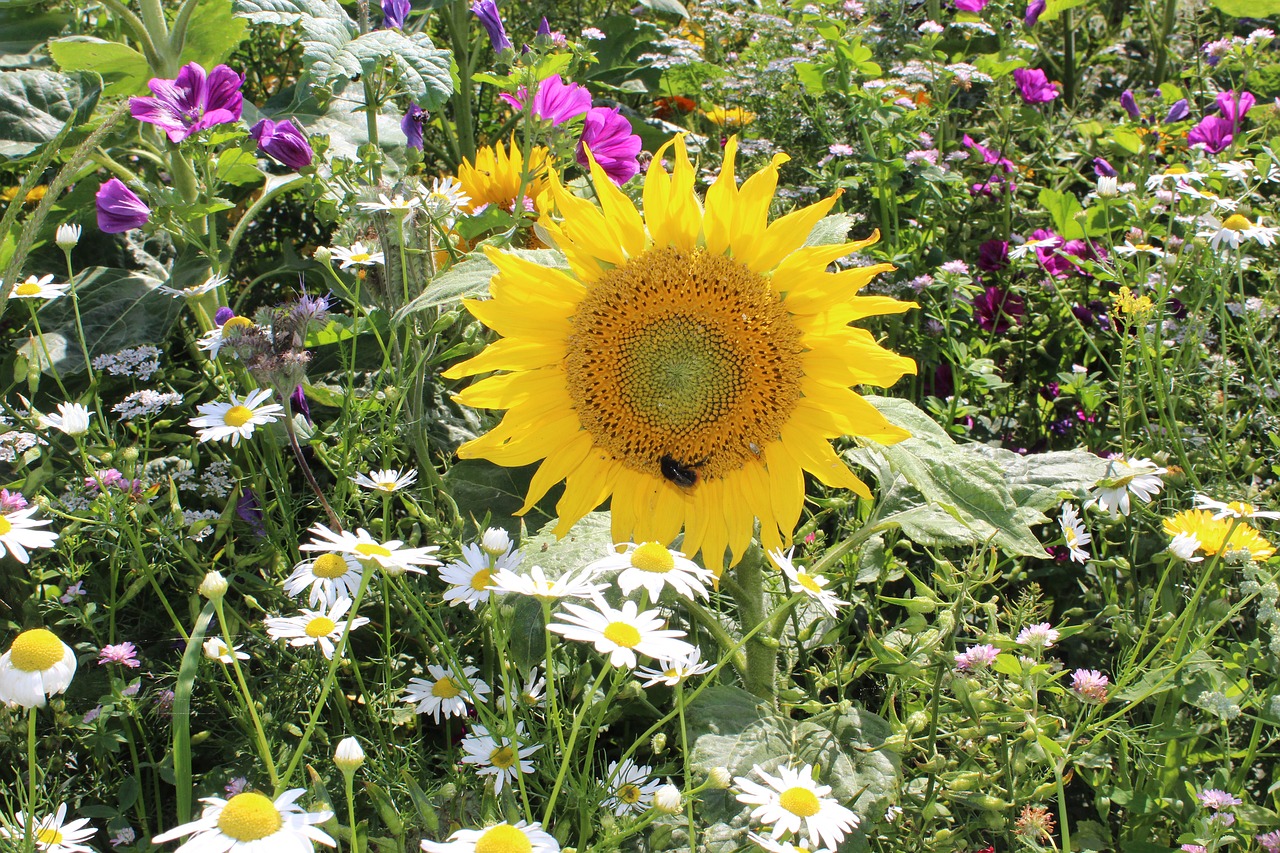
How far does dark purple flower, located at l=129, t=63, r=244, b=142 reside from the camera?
241 cm

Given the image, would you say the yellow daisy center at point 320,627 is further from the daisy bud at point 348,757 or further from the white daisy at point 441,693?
the daisy bud at point 348,757

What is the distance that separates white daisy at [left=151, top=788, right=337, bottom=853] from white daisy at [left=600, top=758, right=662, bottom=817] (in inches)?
19.0

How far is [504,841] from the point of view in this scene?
1.28 metres

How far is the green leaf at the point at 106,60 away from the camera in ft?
9.18

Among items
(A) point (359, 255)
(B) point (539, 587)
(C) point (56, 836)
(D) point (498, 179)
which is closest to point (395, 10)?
(D) point (498, 179)

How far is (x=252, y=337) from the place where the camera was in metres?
1.97

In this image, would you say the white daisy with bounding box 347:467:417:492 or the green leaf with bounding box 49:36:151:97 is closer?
the white daisy with bounding box 347:467:417:492

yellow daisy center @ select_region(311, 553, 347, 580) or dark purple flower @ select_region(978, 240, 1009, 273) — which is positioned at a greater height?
dark purple flower @ select_region(978, 240, 1009, 273)

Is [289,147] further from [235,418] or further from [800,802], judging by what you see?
[800,802]

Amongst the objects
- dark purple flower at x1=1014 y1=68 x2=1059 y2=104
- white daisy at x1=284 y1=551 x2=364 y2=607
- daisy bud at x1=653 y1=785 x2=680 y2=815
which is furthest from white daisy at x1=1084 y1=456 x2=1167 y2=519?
dark purple flower at x1=1014 y1=68 x2=1059 y2=104

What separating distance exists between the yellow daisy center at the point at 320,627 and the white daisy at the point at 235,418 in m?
0.41

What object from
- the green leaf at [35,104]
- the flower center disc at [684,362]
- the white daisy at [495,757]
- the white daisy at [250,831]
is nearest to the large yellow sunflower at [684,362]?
the flower center disc at [684,362]

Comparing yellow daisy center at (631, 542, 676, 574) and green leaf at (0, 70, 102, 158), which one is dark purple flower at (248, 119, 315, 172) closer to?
green leaf at (0, 70, 102, 158)

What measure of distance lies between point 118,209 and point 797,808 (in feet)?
7.14
